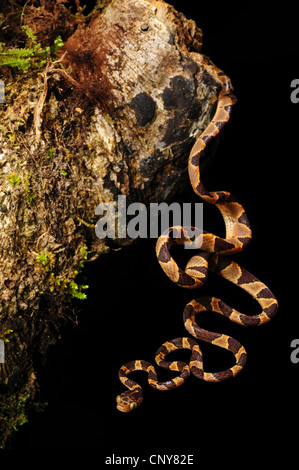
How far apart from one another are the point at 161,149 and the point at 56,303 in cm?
144

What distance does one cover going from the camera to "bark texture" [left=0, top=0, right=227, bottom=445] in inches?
124

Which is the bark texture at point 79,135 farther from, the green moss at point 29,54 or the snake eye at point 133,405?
the snake eye at point 133,405

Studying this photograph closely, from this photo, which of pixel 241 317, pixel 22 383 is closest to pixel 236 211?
pixel 241 317

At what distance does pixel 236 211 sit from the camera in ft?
13.2

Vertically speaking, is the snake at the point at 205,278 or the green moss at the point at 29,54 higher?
the green moss at the point at 29,54

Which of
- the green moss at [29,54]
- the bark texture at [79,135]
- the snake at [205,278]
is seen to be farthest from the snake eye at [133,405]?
the green moss at [29,54]

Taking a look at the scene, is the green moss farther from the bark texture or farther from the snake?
the snake

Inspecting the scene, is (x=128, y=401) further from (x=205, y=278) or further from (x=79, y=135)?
(x=79, y=135)

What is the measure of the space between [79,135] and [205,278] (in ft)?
4.91

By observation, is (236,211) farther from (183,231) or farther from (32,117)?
(32,117)

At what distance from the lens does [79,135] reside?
3.35m

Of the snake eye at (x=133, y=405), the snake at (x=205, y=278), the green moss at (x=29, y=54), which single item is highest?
the green moss at (x=29, y=54)

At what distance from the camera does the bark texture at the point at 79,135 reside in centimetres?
314

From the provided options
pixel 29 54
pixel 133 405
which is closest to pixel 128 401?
pixel 133 405
